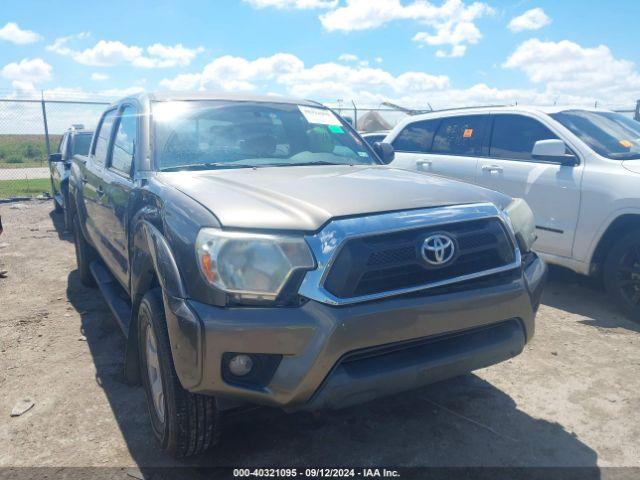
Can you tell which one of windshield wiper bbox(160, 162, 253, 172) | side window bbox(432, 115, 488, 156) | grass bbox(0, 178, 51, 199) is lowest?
grass bbox(0, 178, 51, 199)

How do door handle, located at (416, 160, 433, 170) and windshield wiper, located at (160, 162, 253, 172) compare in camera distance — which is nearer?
windshield wiper, located at (160, 162, 253, 172)

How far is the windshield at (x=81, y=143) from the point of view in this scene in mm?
9070

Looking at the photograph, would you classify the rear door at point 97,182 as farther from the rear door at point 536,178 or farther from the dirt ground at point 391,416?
the rear door at point 536,178

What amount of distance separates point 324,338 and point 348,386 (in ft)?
0.78

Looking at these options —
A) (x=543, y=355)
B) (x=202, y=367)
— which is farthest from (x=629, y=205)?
(x=202, y=367)

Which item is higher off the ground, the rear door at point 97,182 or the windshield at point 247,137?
the windshield at point 247,137

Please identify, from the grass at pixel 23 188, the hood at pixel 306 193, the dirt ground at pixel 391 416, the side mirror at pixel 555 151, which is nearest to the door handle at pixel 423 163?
the side mirror at pixel 555 151

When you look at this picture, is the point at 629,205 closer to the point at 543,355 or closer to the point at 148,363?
the point at 543,355

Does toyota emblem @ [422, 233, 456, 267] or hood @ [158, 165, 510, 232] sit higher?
hood @ [158, 165, 510, 232]

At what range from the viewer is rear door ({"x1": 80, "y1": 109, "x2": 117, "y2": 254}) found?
419 cm

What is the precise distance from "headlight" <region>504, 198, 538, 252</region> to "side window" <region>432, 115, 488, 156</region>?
3.18 metres

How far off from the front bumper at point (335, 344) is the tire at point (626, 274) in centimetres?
257

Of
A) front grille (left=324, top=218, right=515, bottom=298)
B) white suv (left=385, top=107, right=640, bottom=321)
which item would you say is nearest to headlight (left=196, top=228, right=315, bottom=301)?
front grille (left=324, top=218, right=515, bottom=298)

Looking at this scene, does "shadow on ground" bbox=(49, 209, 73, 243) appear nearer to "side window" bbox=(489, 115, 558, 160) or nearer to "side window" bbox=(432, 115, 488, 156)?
"side window" bbox=(432, 115, 488, 156)
